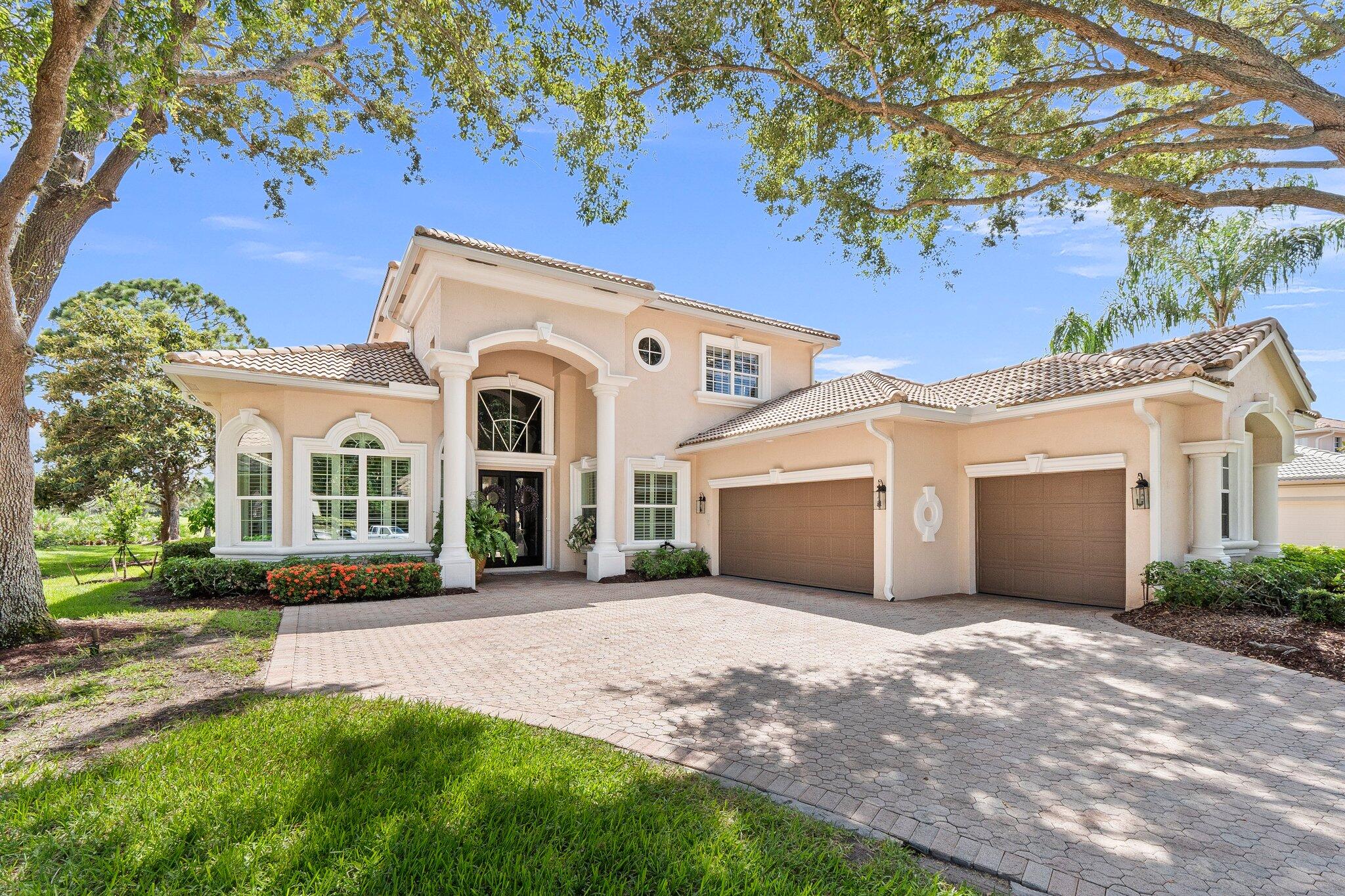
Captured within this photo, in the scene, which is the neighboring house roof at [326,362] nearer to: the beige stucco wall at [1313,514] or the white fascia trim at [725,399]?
the white fascia trim at [725,399]

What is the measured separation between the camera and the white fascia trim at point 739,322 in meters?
15.1

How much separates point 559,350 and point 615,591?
17.9ft

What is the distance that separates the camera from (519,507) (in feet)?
50.4

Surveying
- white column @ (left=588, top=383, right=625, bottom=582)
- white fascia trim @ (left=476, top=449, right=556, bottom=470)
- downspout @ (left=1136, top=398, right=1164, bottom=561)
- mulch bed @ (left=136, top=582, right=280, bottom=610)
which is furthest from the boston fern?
downspout @ (left=1136, top=398, right=1164, bottom=561)

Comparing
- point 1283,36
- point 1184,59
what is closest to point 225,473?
point 1184,59

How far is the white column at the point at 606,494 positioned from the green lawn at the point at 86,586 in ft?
26.2

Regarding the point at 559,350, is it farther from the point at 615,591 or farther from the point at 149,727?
the point at 149,727

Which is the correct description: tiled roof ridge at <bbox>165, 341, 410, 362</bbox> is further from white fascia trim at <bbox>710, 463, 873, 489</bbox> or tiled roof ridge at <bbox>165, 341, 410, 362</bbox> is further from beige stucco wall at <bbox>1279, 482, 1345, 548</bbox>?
beige stucco wall at <bbox>1279, 482, 1345, 548</bbox>

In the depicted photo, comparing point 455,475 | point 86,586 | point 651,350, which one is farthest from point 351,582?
point 651,350

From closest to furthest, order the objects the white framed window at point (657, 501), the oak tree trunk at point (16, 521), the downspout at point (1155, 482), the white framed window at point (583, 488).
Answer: the oak tree trunk at point (16, 521)
the downspout at point (1155, 482)
the white framed window at point (657, 501)
the white framed window at point (583, 488)

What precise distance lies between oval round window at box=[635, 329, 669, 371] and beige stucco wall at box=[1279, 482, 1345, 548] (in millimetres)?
20348

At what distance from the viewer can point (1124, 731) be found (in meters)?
4.61

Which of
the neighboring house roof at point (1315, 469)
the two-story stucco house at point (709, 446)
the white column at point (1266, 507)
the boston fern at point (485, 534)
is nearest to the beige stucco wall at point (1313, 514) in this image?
the neighboring house roof at point (1315, 469)

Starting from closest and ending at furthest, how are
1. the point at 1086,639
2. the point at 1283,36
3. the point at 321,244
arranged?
the point at 1086,639 → the point at 1283,36 → the point at 321,244
